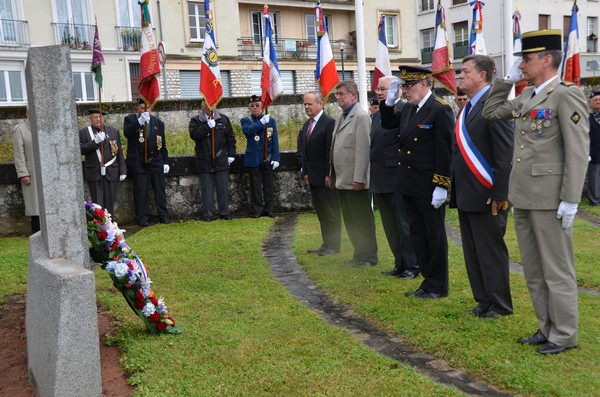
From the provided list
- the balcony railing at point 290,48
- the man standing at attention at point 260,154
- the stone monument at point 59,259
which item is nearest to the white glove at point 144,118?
the man standing at attention at point 260,154

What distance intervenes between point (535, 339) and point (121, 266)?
3.18 m

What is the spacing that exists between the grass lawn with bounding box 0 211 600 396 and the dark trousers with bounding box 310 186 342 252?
0.73 meters

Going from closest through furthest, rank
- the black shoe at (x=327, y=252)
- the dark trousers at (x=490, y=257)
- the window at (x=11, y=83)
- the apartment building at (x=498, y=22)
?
the dark trousers at (x=490, y=257) → the black shoe at (x=327, y=252) → the window at (x=11, y=83) → the apartment building at (x=498, y=22)

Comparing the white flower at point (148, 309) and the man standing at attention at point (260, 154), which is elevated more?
the man standing at attention at point (260, 154)

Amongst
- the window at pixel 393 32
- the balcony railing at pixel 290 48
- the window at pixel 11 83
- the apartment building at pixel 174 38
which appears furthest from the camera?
the window at pixel 393 32

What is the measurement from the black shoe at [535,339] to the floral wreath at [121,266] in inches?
110

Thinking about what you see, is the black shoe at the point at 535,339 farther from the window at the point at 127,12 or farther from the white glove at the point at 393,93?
the window at the point at 127,12

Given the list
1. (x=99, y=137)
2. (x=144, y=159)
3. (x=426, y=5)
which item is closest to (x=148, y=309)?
(x=99, y=137)

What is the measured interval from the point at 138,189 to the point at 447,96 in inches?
506

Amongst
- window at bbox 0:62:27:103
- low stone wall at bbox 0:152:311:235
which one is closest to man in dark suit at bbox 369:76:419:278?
low stone wall at bbox 0:152:311:235

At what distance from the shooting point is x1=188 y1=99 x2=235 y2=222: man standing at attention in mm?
11461

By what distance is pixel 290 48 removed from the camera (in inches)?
1483

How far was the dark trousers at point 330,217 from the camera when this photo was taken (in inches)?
339

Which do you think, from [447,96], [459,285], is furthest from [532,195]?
[447,96]
